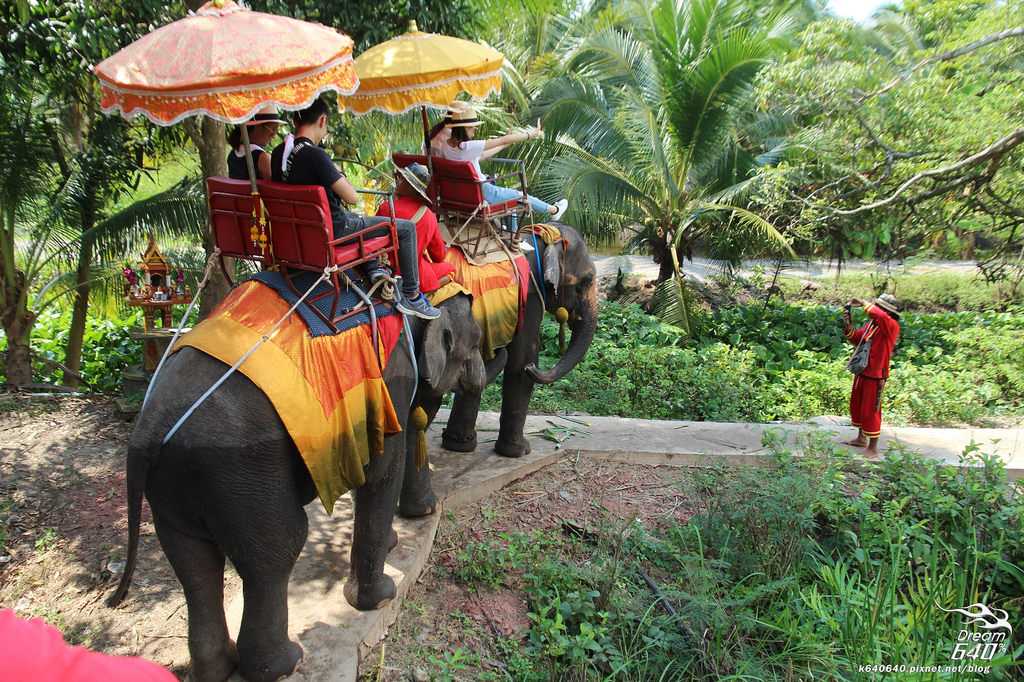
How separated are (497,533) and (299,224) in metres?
2.74

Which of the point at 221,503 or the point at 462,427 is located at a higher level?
the point at 221,503

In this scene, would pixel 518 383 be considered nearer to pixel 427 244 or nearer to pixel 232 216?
pixel 427 244

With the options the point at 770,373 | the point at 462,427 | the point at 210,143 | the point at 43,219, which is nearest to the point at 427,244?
the point at 462,427

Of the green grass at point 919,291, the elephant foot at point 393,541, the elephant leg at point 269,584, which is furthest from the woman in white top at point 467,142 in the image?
the green grass at point 919,291

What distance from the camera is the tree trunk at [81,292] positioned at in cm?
763

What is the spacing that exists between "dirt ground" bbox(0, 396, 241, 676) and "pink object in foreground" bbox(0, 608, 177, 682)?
2.82m

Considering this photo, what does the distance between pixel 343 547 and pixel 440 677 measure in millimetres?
1193

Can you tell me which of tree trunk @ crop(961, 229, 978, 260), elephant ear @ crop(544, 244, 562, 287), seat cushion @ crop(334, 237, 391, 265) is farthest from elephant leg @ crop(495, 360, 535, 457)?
tree trunk @ crop(961, 229, 978, 260)

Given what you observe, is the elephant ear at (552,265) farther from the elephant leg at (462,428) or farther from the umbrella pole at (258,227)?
the umbrella pole at (258,227)

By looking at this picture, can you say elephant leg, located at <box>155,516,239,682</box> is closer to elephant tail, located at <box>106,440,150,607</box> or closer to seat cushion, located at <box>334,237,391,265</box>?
elephant tail, located at <box>106,440,150,607</box>

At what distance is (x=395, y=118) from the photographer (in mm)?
8195

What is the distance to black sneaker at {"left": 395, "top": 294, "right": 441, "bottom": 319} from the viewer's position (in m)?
3.84

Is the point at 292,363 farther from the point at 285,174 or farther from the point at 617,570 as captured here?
the point at 617,570

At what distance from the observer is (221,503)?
9.66 feet
